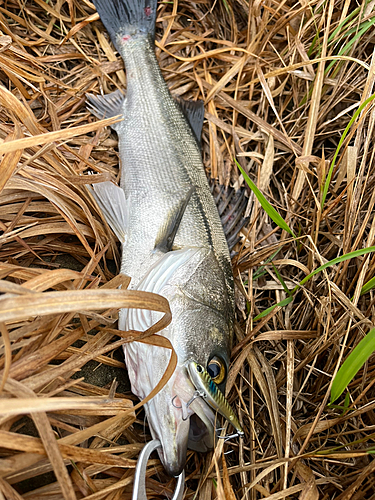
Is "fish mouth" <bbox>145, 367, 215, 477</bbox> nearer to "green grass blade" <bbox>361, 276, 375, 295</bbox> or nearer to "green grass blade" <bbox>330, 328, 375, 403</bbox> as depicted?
"green grass blade" <bbox>330, 328, 375, 403</bbox>

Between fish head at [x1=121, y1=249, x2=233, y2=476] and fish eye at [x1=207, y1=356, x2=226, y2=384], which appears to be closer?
fish head at [x1=121, y1=249, x2=233, y2=476]

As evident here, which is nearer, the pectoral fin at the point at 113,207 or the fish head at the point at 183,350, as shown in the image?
the fish head at the point at 183,350

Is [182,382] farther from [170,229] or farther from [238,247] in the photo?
[238,247]

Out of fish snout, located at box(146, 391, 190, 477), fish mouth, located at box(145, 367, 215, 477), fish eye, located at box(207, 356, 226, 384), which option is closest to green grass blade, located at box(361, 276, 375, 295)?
fish eye, located at box(207, 356, 226, 384)

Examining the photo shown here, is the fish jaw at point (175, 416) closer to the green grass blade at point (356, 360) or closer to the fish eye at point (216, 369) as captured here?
the fish eye at point (216, 369)

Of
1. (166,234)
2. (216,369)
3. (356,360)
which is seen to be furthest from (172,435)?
(166,234)

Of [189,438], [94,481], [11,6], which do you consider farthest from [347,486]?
[11,6]

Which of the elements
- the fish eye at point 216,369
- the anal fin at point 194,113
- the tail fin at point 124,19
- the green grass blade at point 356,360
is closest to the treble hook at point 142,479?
the fish eye at point 216,369
